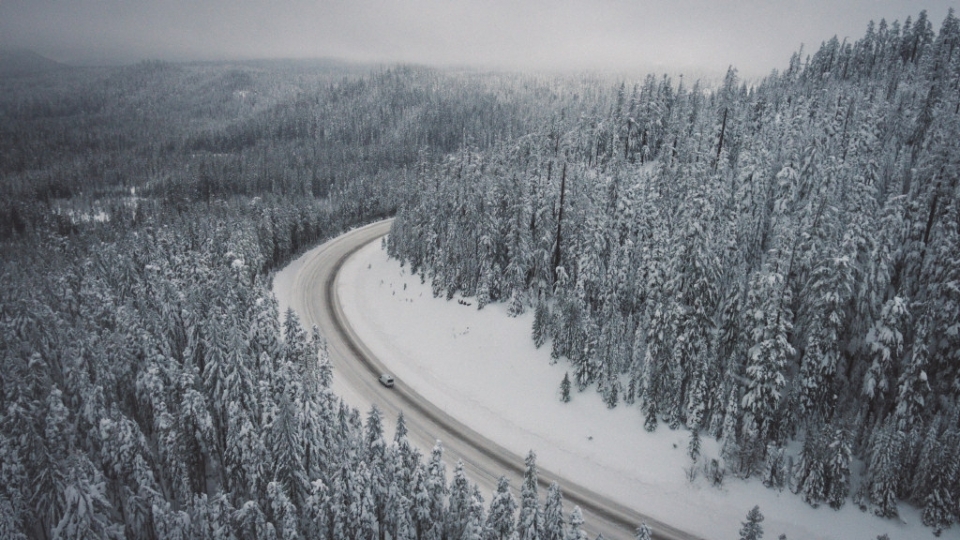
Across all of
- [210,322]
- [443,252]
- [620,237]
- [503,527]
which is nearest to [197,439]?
[210,322]

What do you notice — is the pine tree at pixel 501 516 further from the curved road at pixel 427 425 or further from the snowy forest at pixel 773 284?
the snowy forest at pixel 773 284

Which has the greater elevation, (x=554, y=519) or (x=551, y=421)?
(x=554, y=519)

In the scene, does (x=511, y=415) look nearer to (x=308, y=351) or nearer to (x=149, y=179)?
(x=308, y=351)

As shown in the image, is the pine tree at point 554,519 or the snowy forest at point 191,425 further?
the snowy forest at point 191,425

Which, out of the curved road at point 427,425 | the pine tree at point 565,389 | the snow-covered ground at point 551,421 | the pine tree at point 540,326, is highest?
the pine tree at point 540,326

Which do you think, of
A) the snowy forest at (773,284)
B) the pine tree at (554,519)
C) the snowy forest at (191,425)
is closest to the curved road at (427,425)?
the snowy forest at (191,425)

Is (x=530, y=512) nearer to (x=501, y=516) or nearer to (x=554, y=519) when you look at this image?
(x=554, y=519)

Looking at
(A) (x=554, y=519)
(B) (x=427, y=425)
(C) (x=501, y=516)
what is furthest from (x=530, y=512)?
(B) (x=427, y=425)
